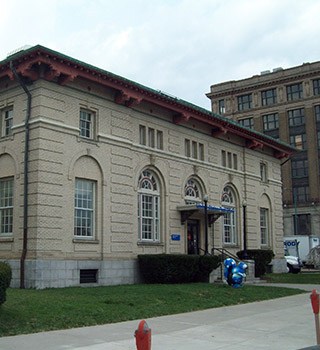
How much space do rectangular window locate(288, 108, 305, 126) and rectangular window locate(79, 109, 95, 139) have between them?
61.0m

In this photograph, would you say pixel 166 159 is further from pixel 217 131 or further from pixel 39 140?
pixel 39 140

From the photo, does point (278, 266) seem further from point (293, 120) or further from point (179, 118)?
point (293, 120)

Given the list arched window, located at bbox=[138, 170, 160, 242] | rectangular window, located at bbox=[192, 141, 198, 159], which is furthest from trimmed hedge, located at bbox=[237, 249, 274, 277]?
arched window, located at bbox=[138, 170, 160, 242]

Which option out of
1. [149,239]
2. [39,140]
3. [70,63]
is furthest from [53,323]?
[149,239]

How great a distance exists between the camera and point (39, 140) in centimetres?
2141

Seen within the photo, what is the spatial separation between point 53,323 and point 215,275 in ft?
53.3

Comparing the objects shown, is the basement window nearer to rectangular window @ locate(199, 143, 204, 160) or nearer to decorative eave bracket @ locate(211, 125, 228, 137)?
rectangular window @ locate(199, 143, 204, 160)

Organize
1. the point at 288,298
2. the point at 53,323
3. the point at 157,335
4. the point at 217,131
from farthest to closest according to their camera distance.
Result: the point at 217,131
the point at 288,298
the point at 53,323
the point at 157,335

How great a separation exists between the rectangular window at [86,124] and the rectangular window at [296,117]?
61.0 m

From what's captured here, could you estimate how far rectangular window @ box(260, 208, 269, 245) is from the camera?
37.8 metres

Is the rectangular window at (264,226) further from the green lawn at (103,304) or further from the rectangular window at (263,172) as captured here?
the green lawn at (103,304)

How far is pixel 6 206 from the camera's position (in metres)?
22.7

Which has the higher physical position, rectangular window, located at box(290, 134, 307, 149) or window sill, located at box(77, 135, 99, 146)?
rectangular window, located at box(290, 134, 307, 149)

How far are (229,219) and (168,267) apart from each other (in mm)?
10363
